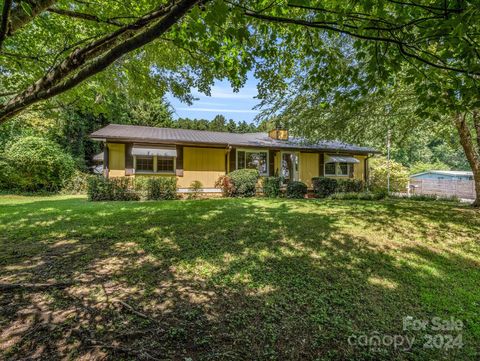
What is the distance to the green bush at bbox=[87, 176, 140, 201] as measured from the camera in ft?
35.6

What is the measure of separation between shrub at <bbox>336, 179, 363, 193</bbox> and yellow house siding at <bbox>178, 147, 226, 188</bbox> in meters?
6.64

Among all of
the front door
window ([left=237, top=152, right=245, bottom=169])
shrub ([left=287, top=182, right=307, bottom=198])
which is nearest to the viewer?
shrub ([left=287, top=182, right=307, bottom=198])

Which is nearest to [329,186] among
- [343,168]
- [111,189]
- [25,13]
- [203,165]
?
[343,168]

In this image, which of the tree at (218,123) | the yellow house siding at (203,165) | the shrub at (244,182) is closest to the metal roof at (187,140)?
the yellow house siding at (203,165)

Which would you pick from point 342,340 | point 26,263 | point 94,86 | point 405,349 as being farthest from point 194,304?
point 94,86

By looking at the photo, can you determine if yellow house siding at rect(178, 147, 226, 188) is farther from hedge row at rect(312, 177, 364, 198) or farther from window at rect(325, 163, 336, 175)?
window at rect(325, 163, 336, 175)

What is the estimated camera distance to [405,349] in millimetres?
2537

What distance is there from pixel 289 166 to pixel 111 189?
34.1 ft

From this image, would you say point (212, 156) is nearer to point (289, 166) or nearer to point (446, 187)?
point (289, 166)

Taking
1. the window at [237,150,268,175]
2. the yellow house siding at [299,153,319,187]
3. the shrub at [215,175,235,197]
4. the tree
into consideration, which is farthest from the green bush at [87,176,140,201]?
the tree

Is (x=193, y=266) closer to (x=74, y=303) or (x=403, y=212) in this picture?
(x=74, y=303)

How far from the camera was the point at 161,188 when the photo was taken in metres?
11.8

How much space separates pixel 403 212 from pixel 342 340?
653cm

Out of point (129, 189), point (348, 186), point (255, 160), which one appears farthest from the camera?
point (255, 160)
